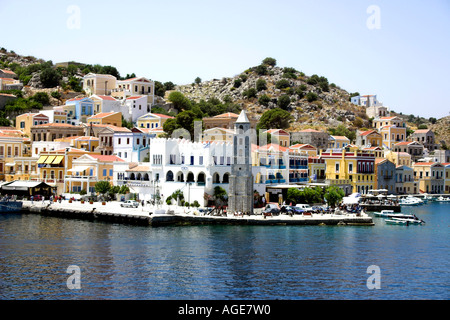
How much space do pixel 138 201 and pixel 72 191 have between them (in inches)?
351

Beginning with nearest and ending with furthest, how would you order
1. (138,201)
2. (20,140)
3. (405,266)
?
(405,266) < (138,201) < (20,140)

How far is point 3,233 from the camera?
133 feet

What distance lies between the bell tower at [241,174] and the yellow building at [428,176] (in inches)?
1703

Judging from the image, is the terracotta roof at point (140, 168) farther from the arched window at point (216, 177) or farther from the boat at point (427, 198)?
the boat at point (427, 198)

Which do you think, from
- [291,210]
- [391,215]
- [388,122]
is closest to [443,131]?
[388,122]

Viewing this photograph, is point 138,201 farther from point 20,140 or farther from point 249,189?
point 20,140

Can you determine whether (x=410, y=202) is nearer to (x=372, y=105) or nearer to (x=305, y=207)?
(x=305, y=207)

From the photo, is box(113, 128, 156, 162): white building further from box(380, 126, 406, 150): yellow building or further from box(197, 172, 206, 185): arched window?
box(380, 126, 406, 150): yellow building

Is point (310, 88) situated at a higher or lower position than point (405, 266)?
higher

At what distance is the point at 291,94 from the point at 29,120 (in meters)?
52.3

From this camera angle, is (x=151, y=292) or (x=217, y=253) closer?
(x=151, y=292)

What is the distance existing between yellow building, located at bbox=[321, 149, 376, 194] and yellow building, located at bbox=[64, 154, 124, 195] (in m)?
24.7

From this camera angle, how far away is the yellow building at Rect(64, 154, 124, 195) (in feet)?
195
